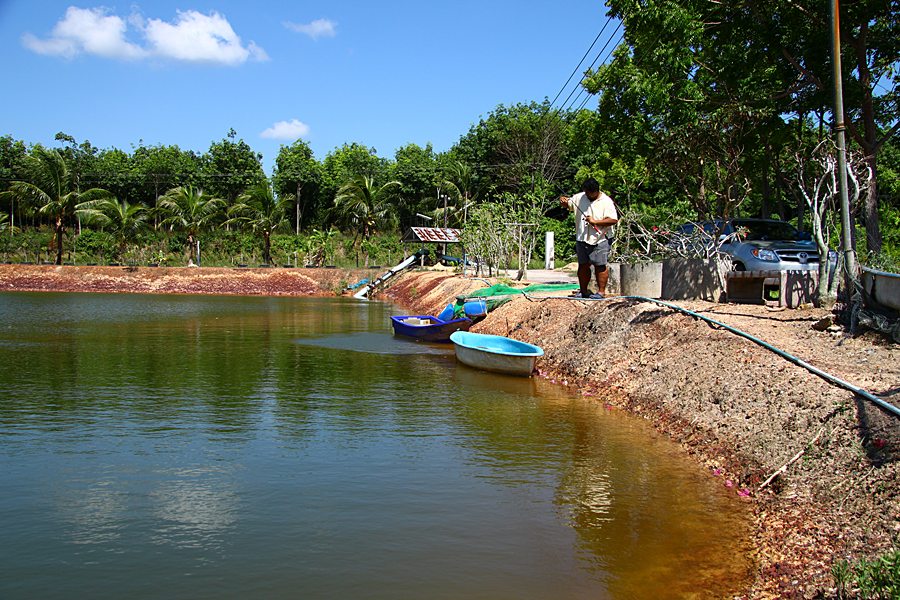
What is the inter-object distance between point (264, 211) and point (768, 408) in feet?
153

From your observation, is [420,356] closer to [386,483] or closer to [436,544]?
[386,483]

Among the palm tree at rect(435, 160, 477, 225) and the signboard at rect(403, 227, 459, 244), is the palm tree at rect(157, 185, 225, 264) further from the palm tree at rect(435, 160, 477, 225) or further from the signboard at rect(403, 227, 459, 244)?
the palm tree at rect(435, 160, 477, 225)

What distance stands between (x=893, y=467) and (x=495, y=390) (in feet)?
26.9

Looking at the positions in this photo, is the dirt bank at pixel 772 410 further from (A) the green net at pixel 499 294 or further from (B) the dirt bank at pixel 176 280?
(B) the dirt bank at pixel 176 280

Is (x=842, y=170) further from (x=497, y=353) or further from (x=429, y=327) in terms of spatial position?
(x=429, y=327)

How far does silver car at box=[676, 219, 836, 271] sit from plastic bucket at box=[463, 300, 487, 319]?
6113mm

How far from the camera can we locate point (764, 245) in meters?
15.2

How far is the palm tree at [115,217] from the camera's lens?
1908 inches

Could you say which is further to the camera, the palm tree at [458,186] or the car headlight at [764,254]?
the palm tree at [458,186]

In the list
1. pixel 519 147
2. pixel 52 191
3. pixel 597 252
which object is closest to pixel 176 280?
pixel 52 191

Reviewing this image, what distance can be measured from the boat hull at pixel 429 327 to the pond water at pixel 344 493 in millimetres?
5668

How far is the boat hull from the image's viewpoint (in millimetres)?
20547

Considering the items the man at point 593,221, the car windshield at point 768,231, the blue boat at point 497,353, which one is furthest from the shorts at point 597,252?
the car windshield at point 768,231

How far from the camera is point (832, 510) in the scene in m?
6.14
